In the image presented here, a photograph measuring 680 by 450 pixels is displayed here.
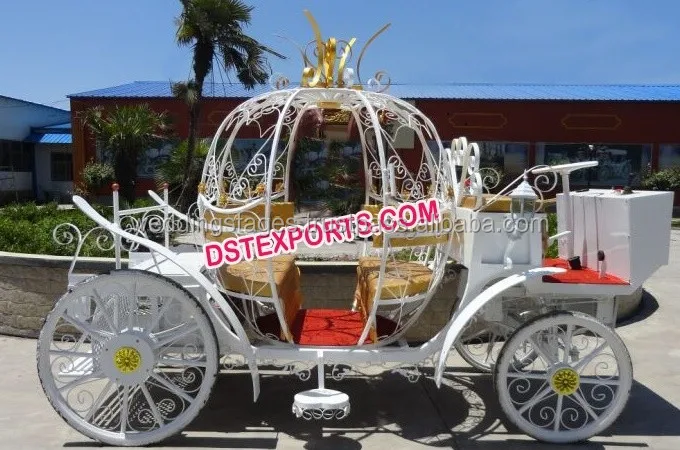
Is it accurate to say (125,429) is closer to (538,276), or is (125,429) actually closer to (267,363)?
(267,363)

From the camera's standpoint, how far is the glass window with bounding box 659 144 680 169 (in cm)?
1884

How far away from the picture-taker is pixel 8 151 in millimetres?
23891

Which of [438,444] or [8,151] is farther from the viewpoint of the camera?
[8,151]

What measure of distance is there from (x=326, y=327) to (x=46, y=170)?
24.9 metres

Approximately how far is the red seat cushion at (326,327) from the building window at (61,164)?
79.1 ft

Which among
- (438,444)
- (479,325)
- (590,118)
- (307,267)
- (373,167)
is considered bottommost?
(438,444)

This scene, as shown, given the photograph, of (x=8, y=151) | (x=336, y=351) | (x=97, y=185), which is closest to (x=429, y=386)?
(x=336, y=351)

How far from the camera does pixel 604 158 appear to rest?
18953 mm

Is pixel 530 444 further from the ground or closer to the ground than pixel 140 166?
closer to the ground

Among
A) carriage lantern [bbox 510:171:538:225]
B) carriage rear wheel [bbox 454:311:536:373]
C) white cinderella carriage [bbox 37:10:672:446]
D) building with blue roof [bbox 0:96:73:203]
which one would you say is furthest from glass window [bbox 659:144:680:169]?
building with blue roof [bbox 0:96:73:203]

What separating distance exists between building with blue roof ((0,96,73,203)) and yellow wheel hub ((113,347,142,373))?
22.9 m

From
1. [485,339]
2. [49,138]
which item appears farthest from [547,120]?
[49,138]

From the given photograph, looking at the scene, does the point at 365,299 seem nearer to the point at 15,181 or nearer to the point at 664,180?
the point at 664,180

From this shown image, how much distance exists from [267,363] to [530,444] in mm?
2008
